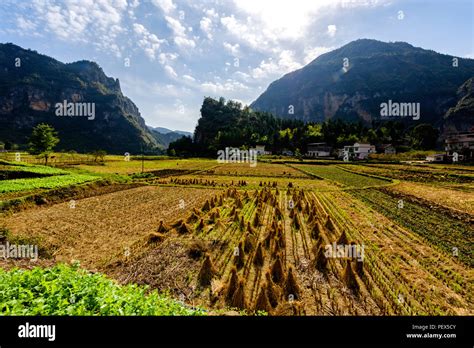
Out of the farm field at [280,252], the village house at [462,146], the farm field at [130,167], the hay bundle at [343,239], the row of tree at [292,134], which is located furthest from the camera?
the row of tree at [292,134]

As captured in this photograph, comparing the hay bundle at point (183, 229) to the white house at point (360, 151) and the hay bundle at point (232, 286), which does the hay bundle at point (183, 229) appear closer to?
the hay bundle at point (232, 286)

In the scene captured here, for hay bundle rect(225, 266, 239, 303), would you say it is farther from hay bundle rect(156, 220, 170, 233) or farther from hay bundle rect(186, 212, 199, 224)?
hay bundle rect(186, 212, 199, 224)

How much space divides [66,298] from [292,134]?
127m

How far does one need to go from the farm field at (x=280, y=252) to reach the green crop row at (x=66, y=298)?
16.2 feet

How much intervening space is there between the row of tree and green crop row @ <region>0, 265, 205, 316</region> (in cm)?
11234

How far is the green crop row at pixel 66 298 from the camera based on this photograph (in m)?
3.72

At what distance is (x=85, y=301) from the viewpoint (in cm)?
411

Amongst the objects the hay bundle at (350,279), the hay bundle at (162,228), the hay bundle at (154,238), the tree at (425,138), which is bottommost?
the hay bundle at (350,279)

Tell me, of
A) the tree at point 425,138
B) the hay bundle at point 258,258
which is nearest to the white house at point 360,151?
the tree at point 425,138

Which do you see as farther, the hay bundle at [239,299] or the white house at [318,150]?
the white house at [318,150]

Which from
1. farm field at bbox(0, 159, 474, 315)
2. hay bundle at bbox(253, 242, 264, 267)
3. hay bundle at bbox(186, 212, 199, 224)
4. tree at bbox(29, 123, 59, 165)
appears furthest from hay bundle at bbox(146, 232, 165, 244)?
tree at bbox(29, 123, 59, 165)

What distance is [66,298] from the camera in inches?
164

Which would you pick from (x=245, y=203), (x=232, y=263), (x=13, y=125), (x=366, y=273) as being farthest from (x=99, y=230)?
(x=13, y=125)
